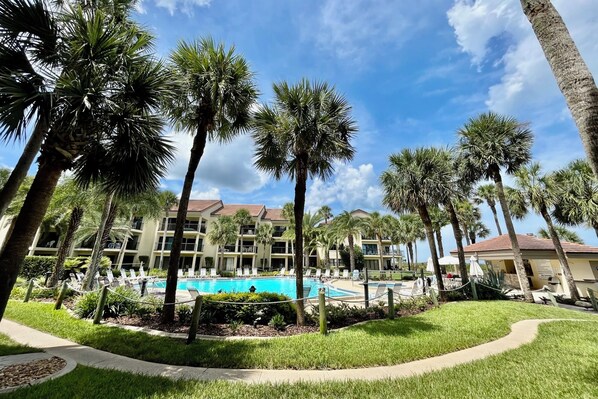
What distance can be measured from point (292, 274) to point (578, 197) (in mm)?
27934

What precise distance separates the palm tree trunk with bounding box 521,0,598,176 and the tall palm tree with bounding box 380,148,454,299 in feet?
34.4

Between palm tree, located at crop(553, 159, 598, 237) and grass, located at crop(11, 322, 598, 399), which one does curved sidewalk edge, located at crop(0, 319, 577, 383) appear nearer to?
grass, located at crop(11, 322, 598, 399)

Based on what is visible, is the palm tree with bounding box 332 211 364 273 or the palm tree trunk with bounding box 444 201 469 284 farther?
the palm tree with bounding box 332 211 364 273

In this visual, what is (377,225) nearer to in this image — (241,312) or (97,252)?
(241,312)

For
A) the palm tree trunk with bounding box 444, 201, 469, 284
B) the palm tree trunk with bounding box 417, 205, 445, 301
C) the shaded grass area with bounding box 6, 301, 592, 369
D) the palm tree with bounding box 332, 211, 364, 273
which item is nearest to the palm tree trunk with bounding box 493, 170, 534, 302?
the palm tree trunk with bounding box 444, 201, 469, 284

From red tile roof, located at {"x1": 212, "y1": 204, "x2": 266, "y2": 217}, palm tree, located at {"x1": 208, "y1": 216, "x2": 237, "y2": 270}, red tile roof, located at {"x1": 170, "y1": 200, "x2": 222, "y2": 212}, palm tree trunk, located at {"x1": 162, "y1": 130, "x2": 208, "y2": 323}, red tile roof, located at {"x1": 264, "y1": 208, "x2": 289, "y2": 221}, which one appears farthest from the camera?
red tile roof, located at {"x1": 264, "y1": 208, "x2": 289, "y2": 221}

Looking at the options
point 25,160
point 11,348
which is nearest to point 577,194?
point 25,160

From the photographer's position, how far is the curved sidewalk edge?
4.40 metres

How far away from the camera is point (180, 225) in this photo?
780 centimetres

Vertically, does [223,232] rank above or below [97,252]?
above

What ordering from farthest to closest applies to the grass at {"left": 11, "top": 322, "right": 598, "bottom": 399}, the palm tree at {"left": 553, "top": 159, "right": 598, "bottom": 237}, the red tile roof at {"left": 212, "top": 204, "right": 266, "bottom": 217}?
the red tile roof at {"left": 212, "top": 204, "right": 266, "bottom": 217} < the palm tree at {"left": 553, "top": 159, "right": 598, "bottom": 237} < the grass at {"left": 11, "top": 322, "right": 598, "bottom": 399}

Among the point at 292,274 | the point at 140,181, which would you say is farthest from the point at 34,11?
A: the point at 292,274

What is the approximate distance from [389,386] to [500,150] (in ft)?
49.5

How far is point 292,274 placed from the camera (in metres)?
34.1
